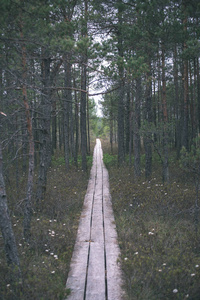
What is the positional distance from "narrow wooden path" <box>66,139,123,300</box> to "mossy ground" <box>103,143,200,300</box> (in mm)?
241

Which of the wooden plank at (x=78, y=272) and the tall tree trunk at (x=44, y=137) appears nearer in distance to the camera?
the wooden plank at (x=78, y=272)

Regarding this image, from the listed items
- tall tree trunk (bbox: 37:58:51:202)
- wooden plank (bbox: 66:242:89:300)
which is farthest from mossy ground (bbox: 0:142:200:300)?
tall tree trunk (bbox: 37:58:51:202)

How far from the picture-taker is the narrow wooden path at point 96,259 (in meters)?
4.74

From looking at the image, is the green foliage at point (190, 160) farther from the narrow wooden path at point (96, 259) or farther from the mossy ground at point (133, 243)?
the narrow wooden path at point (96, 259)

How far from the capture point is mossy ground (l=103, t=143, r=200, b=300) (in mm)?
4797

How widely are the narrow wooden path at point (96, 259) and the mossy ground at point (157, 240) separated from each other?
241mm

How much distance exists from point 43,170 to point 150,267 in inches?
202

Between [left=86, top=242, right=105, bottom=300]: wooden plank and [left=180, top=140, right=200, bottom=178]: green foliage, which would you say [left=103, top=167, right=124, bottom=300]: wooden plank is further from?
[left=180, top=140, right=200, bottom=178]: green foliage

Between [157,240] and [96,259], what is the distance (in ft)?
5.76

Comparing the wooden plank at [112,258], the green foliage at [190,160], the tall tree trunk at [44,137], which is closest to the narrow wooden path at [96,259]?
the wooden plank at [112,258]

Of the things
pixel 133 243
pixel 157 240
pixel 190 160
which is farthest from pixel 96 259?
pixel 190 160

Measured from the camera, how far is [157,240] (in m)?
6.56

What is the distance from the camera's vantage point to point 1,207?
489 centimetres

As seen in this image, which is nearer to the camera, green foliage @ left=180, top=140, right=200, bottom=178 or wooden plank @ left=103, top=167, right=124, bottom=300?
wooden plank @ left=103, top=167, right=124, bottom=300
